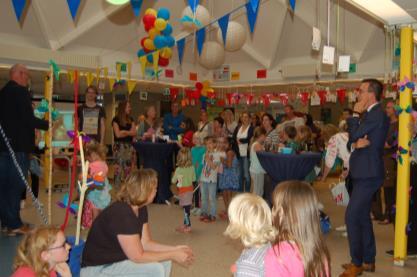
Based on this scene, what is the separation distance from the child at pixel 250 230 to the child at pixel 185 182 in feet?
9.86

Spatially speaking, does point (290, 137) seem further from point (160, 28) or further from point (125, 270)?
point (125, 270)

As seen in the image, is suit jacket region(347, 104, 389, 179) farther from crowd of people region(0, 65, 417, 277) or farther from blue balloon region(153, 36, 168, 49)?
blue balloon region(153, 36, 168, 49)

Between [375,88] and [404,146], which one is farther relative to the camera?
[404,146]

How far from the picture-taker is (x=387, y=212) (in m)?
5.38

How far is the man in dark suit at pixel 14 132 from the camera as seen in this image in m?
4.34

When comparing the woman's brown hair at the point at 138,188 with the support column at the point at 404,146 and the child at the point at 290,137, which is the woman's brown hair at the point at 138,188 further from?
the child at the point at 290,137

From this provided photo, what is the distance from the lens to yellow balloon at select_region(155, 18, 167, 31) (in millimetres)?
6145

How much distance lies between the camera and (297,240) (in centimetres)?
189

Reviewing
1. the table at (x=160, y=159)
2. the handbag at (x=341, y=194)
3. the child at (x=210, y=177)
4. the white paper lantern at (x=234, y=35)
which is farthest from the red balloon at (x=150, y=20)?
the handbag at (x=341, y=194)

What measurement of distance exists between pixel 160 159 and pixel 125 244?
4237mm

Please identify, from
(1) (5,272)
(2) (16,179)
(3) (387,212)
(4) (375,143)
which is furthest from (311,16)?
(1) (5,272)

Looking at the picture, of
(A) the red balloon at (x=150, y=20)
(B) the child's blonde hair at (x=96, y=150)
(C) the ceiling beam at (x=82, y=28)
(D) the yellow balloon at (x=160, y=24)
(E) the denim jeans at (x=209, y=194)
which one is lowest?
(E) the denim jeans at (x=209, y=194)

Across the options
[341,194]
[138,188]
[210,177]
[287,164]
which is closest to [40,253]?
[138,188]

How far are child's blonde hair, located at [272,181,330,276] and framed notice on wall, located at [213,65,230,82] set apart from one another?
1128 centimetres
